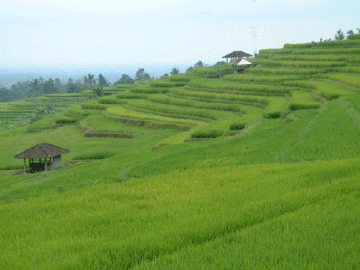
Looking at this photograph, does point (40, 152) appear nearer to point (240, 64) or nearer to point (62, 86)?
point (240, 64)

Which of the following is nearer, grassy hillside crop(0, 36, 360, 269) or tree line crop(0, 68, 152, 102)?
grassy hillside crop(0, 36, 360, 269)

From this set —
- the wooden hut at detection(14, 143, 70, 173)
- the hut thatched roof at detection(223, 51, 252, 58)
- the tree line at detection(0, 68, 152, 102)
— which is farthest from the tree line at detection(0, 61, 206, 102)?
the wooden hut at detection(14, 143, 70, 173)

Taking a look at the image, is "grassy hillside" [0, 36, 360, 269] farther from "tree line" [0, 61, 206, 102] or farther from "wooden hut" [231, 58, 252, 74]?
"tree line" [0, 61, 206, 102]

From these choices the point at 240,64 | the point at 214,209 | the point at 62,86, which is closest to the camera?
the point at 214,209

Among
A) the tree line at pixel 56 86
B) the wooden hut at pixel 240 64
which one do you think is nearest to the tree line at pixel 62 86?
the tree line at pixel 56 86

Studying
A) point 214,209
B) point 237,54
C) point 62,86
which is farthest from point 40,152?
point 62,86

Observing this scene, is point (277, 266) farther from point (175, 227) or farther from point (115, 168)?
point (115, 168)

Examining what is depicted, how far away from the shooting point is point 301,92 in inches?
1006

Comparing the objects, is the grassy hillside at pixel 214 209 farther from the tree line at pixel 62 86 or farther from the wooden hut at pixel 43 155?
the tree line at pixel 62 86

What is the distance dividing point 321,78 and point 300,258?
1076 inches

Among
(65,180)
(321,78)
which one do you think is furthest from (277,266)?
(321,78)

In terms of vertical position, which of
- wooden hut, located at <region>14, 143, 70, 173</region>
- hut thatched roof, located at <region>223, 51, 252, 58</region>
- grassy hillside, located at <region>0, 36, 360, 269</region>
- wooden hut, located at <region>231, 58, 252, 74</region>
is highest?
→ hut thatched roof, located at <region>223, 51, 252, 58</region>

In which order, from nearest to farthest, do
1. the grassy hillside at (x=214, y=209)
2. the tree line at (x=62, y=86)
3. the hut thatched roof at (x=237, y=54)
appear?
the grassy hillside at (x=214, y=209)
the hut thatched roof at (x=237, y=54)
the tree line at (x=62, y=86)

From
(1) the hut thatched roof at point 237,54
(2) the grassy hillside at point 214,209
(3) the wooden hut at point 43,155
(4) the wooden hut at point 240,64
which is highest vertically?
(1) the hut thatched roof at point 237,54
